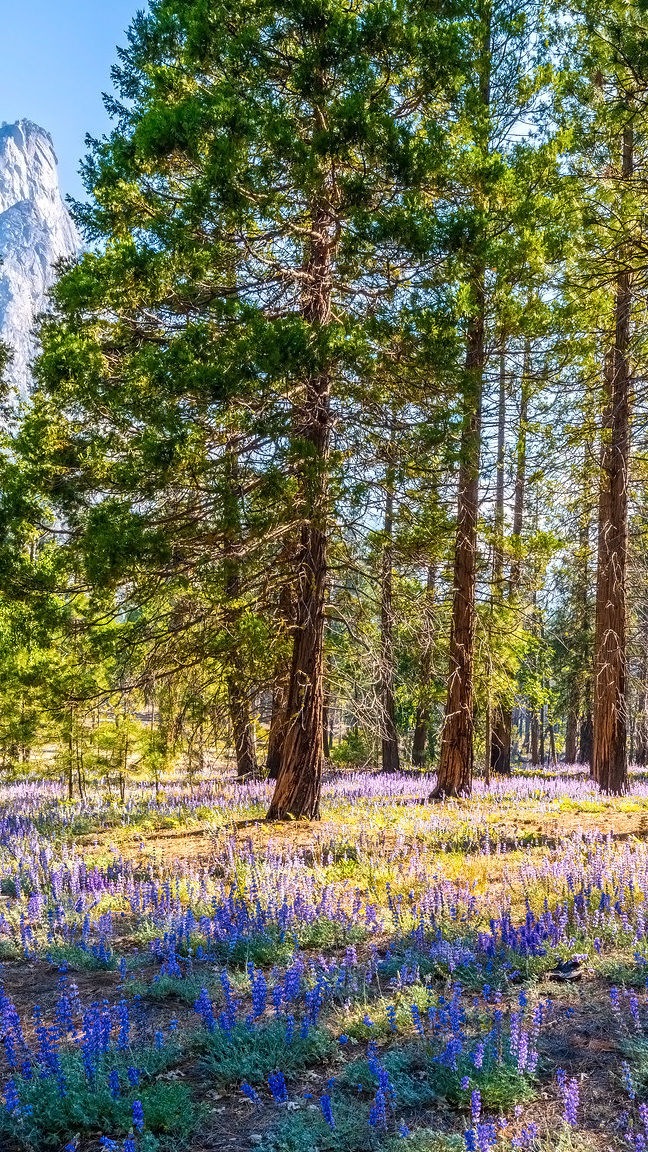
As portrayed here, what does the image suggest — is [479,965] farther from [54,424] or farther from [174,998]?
[54,424]

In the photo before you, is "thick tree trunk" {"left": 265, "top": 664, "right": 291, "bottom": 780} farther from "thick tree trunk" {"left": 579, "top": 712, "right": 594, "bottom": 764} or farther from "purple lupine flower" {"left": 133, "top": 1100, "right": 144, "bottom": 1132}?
"thick tree trunk" {"left": 579, "top": 712, "right": 594, "bottom": 764}

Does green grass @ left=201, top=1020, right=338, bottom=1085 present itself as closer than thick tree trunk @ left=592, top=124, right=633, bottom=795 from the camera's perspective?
Yes

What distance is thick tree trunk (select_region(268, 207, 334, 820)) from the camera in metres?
8.73

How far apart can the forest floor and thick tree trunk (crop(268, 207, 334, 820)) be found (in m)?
1.09

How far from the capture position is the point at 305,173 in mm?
7359

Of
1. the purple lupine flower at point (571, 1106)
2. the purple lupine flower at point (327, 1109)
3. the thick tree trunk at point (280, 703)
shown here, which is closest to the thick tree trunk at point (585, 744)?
Result: the thick tree trunk at point (280, 703)

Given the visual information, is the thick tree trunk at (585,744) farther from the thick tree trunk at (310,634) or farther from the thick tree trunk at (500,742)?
the thick tree trunk at (310,634)

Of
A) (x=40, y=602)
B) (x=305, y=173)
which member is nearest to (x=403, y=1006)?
(x=40, y=602)

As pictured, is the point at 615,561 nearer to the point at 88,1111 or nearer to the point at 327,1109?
the point at 327,1109

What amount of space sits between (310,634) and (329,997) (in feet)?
15.8

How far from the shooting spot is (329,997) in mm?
4469

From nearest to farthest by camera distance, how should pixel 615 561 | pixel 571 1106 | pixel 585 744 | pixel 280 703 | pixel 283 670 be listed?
pixel 571 1106 < pixel 283 670 < pixel 280 703 < pixel 615 561 < pixel 585 744

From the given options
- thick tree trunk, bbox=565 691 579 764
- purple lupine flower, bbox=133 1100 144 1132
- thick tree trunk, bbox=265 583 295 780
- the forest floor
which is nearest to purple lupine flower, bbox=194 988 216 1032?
the forest floor

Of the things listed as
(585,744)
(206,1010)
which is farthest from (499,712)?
(206,1010)
